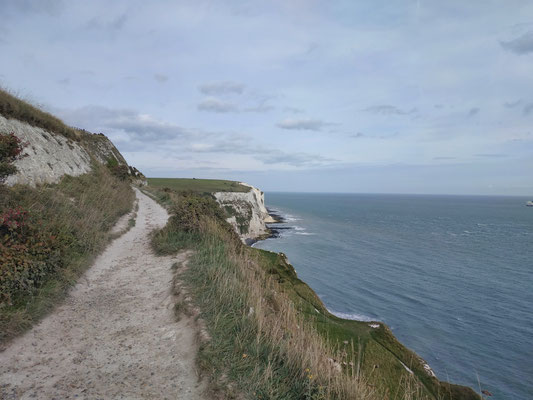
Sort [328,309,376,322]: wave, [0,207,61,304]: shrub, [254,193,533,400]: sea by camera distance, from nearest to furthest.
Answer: [0,207,61,304]: shrub, [254,193,533,400]: sea, [328,309,376,322]: wave

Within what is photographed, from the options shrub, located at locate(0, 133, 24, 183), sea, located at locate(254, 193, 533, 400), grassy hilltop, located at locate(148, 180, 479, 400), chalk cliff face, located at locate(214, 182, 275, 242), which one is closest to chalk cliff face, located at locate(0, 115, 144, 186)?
shrub, located at locate(0, 133, 24, 183)

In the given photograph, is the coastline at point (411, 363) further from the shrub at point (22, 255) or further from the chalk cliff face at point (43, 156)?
the chalk cliff face at point (43, 156)

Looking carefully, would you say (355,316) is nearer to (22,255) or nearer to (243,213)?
(22,255)

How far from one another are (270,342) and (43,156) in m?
18.1

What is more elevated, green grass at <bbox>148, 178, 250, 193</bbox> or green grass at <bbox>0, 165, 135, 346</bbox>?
green grass at <bbox>148, 178, 250, 193</bbox>

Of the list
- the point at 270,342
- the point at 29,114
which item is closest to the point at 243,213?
the point at 29,114

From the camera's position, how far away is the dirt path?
4492 mm

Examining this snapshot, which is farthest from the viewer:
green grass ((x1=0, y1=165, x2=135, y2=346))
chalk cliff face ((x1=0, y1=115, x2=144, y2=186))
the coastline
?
chalk cliff face ((x1=0, y1=115, x2=144, y2=186))

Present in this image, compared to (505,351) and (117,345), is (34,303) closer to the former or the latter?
(117,345)

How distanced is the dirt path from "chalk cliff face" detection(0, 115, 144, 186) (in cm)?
859

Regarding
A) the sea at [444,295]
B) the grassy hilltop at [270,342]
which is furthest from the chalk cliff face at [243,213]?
the grassy hilltop at [270,342]

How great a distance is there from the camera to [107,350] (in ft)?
18.2

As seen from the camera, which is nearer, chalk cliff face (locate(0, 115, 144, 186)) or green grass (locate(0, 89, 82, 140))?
chalk cliff face (locate(0, 115, 144, 186))

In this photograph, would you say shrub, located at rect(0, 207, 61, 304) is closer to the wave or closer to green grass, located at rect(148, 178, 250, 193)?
the wave
